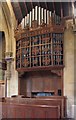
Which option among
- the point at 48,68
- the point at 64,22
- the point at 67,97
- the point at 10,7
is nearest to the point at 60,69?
the point at 48,68

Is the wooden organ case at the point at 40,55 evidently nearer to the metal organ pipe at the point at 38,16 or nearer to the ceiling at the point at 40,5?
the metal organ pipe at the point at 38,16

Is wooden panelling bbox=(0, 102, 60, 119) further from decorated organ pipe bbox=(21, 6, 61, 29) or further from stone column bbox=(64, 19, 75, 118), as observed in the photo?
decorated organ pipe bbox=(21, 6, 61, 29)

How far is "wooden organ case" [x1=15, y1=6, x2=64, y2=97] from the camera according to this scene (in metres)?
7.39

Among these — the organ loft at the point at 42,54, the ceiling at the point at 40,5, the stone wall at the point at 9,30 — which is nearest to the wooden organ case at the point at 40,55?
the organ loft at the point at 42,54

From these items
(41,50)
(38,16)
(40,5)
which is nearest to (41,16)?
(38,16)

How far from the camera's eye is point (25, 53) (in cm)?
791

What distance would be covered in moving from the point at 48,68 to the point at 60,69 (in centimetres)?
39

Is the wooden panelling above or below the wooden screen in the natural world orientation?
below

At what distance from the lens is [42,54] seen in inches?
297

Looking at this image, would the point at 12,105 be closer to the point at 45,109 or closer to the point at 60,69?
the point at 45,109

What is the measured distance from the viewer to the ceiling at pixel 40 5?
7680mm

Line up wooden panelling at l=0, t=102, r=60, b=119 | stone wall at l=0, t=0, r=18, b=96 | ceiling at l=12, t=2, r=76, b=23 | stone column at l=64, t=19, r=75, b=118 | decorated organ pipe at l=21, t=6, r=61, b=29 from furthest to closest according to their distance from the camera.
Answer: stone wall at l=0, t=0, r=18, b=96, ceiling at l=12, t=2, r=76, b=23, decorated organ pipe at l=21, t=6, r=61, b=29, stone column at l=64, t=19, r=75, b=118, wooden panelling at l=0, t=102, r=60, b=119

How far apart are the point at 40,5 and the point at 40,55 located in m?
1.81

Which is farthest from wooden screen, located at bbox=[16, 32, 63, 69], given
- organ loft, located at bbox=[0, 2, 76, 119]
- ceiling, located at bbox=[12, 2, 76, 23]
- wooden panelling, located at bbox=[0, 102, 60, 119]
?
wooden panelling, located at bbox=[0, 102, 60, 119]
